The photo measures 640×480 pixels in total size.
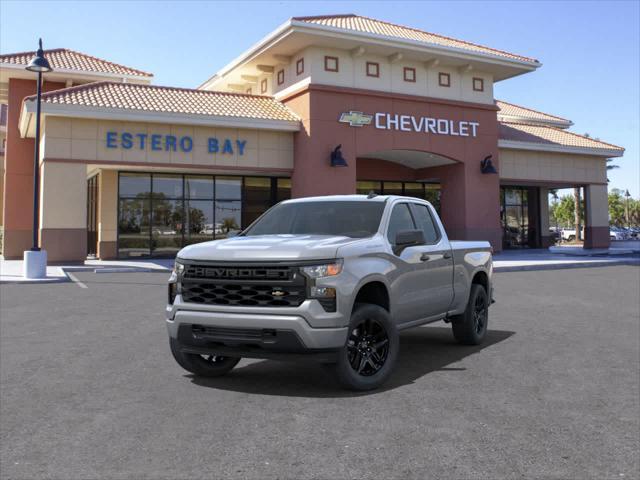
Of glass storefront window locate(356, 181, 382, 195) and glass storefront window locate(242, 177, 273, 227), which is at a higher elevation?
glass storefront window locate(356, 181, 382, 195)

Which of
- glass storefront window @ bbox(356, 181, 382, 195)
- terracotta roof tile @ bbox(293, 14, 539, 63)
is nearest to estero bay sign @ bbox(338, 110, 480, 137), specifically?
terracotta roof tile @ bbox(293, 14, 539, 63)

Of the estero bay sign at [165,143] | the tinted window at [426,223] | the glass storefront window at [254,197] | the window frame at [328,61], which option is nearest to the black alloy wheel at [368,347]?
the tinted window at [426,223]

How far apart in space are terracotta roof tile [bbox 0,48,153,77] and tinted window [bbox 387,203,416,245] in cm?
2570

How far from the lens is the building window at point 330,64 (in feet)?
85.5

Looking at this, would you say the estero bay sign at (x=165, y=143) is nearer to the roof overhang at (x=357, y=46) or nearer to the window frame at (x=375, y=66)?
the roof overhang at (x=357, y=46)

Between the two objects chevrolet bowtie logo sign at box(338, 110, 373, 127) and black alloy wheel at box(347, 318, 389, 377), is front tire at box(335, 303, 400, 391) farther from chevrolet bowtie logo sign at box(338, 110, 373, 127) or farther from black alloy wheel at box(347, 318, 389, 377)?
chevrolet bowtie logo sign at box(338, 110, 373, 127)

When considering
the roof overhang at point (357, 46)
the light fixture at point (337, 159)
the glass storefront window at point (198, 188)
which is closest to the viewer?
the roof overhang at point (357, 46)

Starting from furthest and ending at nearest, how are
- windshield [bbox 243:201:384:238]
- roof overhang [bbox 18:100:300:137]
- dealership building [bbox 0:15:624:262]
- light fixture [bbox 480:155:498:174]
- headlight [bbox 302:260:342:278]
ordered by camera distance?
light fixture [bbox 480:155:498:174] < dealership building [bbox 0:15:624:262] < roof overhang [bbox 18:100:300:137] < windshield [bbox 243:201:384:238] < headlight [bbox 302:260:342:278]

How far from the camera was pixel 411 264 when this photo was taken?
266 inches

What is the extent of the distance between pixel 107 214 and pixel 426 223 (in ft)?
74.9

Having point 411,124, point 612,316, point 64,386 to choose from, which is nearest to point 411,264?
point 64,386

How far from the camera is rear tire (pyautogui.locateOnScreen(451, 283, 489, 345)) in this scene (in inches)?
319

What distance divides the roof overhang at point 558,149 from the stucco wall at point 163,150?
12.3 metres

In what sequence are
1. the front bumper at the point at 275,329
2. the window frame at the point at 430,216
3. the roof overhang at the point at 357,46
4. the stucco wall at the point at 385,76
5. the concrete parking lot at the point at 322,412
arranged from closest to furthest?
1. the concrete parking lot at the point at 322,412
2. the front bumper at the point at 275,329
3. the window frame at the point at 430,216
4. the roof overhang at the point at 357,46
5. the stucco wall at the point at 385,76
